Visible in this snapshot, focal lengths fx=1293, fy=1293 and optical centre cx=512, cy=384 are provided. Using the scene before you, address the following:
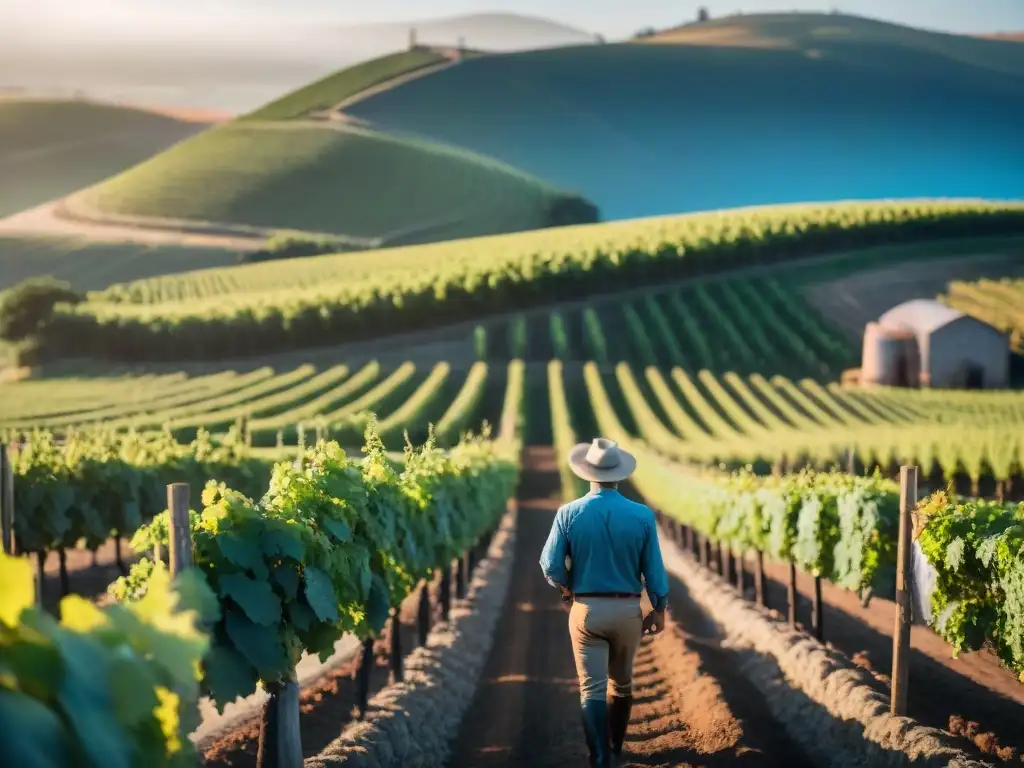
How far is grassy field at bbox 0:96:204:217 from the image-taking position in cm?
10856

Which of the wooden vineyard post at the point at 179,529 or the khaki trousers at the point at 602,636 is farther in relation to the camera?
the khaki trousers at the point at 602,636

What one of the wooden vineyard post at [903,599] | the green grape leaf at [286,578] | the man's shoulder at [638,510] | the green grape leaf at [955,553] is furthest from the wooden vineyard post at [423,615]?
the green grape leaf at [286,578]

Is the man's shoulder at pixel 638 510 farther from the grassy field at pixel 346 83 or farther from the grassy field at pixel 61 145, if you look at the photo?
the grassy field at pixel 346 83

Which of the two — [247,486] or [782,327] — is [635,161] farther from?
[247,486]

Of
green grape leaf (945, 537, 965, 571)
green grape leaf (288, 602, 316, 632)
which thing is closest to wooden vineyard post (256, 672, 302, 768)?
green grape leaf (288, 602, 316, 632)

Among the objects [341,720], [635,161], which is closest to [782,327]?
[341,720]

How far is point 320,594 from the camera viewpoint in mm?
7176

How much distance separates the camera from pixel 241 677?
21.0 ft

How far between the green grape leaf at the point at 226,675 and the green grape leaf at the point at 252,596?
0.69 ft

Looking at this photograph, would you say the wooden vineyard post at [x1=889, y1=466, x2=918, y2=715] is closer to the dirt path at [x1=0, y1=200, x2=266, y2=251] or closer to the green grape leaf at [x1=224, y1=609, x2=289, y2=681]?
the green grape leaf at [x1=224, y1=609, x2=289, y2=681]

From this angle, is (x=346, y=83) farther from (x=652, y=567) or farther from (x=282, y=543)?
(x=282, y=543)

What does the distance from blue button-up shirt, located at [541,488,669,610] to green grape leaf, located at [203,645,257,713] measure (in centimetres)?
184

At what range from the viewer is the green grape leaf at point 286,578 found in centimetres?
694

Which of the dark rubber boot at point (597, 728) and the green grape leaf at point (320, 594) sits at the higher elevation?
the green grape leaf at point (320, 594)
